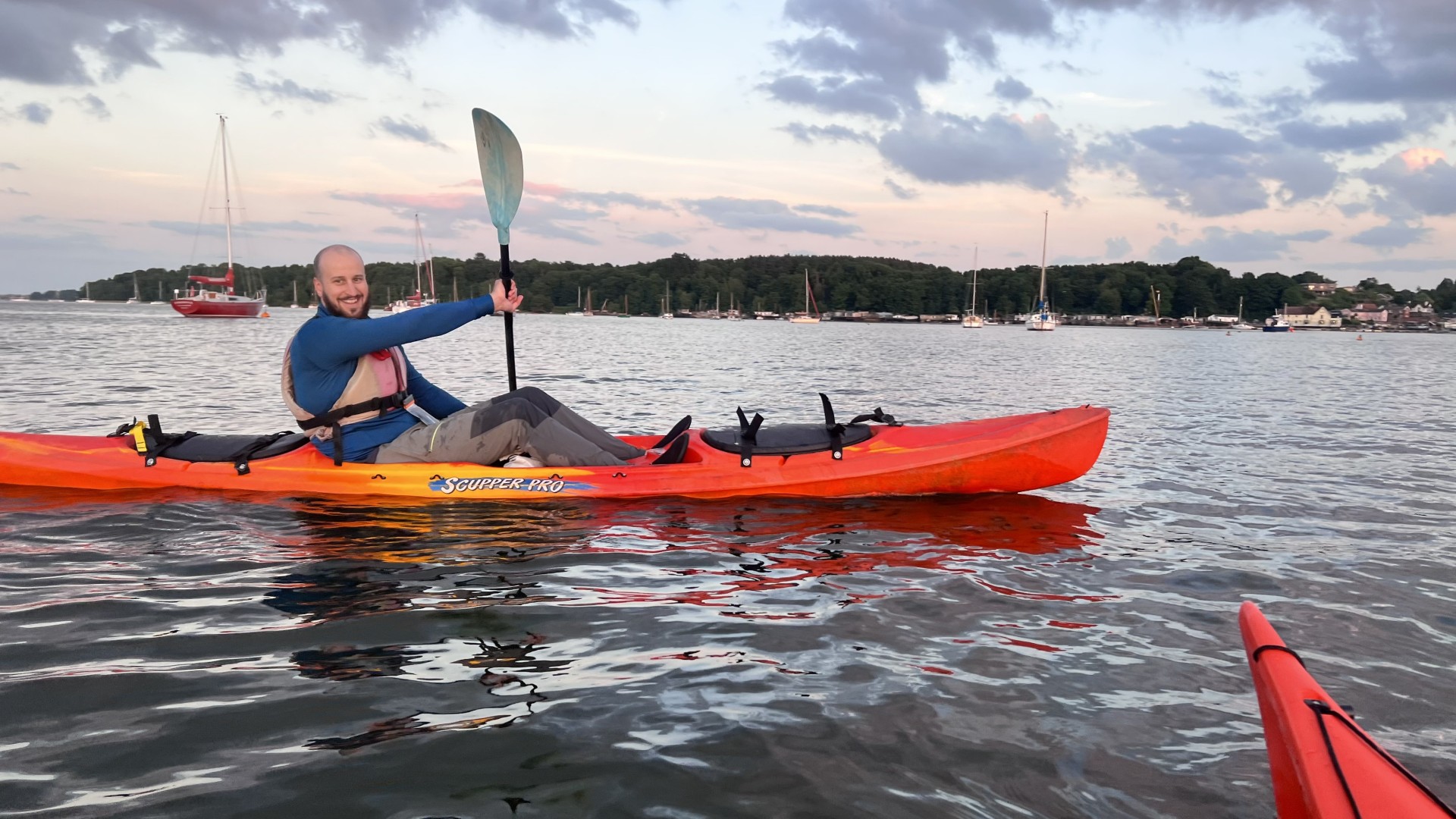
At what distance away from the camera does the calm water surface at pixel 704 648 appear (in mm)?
2873

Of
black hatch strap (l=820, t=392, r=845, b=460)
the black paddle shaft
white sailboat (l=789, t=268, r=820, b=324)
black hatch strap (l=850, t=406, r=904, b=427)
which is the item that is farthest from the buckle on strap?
white sailboat (l=789, t=268, r=820, b=324)

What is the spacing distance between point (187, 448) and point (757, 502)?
4704mm

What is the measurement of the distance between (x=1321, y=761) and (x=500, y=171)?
812 centimetres

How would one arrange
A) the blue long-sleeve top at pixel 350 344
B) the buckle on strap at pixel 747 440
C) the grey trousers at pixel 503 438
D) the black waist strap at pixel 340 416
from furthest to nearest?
the buckle on strap at pixel 747 440 → the grey trousers at pixel 503 438 → the black waist strap at pixel 340 416 → the blue long-sleeve top at pixel 350 344

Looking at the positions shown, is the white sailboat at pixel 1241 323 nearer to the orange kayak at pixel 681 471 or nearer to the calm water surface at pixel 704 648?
the calm water surface at pixel 704 648

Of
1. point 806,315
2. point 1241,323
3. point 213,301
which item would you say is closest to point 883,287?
point 806,315

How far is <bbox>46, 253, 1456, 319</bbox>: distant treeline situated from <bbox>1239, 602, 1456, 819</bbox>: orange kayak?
145 m

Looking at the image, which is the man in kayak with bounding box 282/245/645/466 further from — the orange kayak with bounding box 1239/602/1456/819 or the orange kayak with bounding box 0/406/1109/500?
the orange kayak with bounding box 1239/602/1456/819

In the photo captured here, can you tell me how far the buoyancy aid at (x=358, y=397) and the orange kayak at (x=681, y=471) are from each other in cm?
32

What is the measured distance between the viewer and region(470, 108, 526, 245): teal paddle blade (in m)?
8.60

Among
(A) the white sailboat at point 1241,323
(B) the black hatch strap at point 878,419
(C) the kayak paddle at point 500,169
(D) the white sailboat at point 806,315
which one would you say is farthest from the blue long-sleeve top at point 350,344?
(A) the white sailboat at point 1241,323

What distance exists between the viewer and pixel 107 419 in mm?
12062

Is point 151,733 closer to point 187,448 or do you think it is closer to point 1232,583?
point 187,448

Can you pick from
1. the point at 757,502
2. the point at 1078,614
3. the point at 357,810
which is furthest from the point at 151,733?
the point at 757,502
